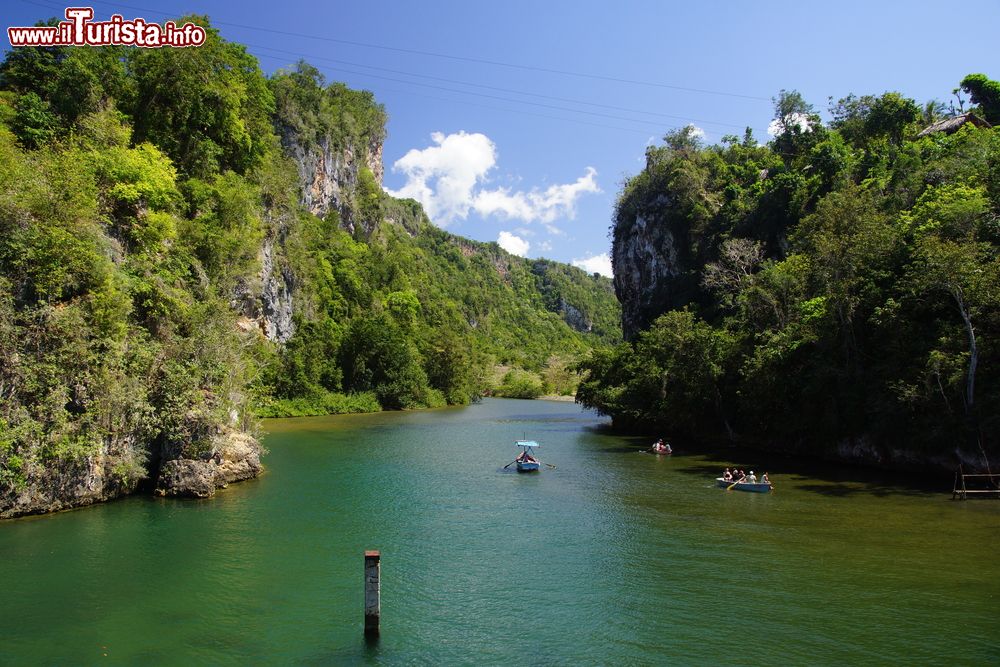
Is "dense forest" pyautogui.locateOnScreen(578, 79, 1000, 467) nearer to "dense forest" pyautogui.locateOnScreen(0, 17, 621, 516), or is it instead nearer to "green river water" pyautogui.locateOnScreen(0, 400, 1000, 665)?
"green river water" pyautogui.locateOnScreen(0, 400, 1000, 665)

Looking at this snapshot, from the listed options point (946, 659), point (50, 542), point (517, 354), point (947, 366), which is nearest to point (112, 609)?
point (50, 542)

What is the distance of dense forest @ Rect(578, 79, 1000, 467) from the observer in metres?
30.0

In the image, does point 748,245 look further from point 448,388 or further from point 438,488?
point 448,388

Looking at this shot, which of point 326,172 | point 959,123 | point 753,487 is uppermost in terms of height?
point 326,172

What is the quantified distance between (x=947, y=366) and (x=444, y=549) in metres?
26.1

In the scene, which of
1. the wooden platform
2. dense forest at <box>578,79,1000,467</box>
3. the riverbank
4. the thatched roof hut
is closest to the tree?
dense forest at <box>578,79,1000,467</box>

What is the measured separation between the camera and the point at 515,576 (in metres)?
18.6

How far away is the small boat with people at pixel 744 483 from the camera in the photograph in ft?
99.1

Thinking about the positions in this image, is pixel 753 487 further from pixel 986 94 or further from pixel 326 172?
pixel 326 172

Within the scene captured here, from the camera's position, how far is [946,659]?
42.9ft

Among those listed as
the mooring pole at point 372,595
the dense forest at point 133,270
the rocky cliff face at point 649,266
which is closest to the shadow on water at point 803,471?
the mooring pole at point 372,595

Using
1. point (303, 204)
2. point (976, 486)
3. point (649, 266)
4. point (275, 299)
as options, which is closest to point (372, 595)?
point (976, 486)

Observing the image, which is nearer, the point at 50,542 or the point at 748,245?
the point at 50,542

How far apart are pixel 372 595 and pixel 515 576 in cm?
598
